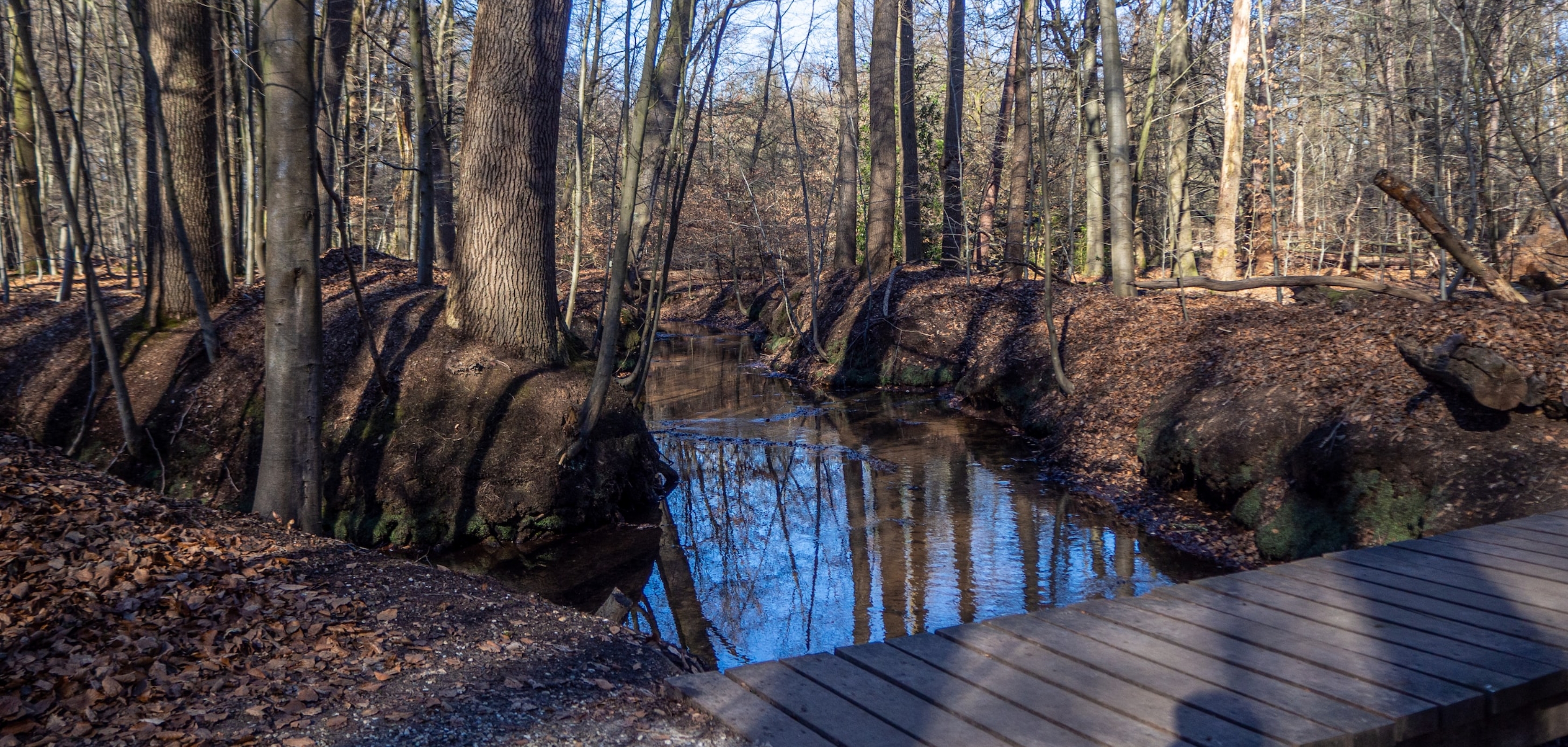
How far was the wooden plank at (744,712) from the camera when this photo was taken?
3182 millimetres

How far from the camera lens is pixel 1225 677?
355 centimetres

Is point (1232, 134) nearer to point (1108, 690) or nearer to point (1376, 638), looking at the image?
point (1376, 638)

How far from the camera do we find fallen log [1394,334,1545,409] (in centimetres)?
732

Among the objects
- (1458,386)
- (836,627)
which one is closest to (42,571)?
(836,627)

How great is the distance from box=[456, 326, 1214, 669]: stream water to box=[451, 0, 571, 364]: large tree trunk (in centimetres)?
282

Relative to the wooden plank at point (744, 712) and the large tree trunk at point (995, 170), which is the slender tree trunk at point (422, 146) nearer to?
the wooden plank at point (744, 712)

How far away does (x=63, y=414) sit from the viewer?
9961mm

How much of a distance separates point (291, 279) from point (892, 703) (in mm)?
5856

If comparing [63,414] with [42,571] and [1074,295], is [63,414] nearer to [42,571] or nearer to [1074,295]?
[42,571]

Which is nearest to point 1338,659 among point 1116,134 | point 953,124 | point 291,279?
point 291,279

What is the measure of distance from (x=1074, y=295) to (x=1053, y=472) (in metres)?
6.65

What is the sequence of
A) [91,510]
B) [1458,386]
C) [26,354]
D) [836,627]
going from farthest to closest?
[26,354] → [1458,386] → [836,627] → [91,510]

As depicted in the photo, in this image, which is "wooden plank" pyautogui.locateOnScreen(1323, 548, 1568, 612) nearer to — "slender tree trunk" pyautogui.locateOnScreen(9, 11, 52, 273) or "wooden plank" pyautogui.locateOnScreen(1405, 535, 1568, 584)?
"wooden plank" pyautogui.locateOnScreen(1405, 535, 1568, 584)

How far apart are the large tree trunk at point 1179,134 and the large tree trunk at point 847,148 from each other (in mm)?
7176
